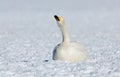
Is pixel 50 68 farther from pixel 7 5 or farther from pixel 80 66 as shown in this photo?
pixel 7 5

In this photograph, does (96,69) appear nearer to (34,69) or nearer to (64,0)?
(34,69)

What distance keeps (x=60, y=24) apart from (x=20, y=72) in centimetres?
173

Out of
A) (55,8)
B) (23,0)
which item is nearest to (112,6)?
(55,8)

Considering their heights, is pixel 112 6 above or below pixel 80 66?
above

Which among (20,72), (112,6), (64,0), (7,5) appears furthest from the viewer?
(64,0)

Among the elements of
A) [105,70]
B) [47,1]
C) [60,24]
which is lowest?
[105,70]

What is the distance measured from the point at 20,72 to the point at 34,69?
1.13ft

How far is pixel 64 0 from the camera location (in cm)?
5822

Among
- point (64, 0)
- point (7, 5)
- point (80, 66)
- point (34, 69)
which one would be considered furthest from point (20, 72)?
point (64, 0)

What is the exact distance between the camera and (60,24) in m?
9.00

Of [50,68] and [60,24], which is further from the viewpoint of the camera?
[60,24]

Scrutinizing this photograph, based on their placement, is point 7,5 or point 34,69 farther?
point 7,5

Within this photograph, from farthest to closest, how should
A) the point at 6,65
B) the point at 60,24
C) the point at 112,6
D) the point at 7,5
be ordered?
the point at 7,5 < the point at 112,6 < the point at 60,24 < the point at 6,65

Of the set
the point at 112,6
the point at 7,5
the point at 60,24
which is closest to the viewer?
the point at 60,24
